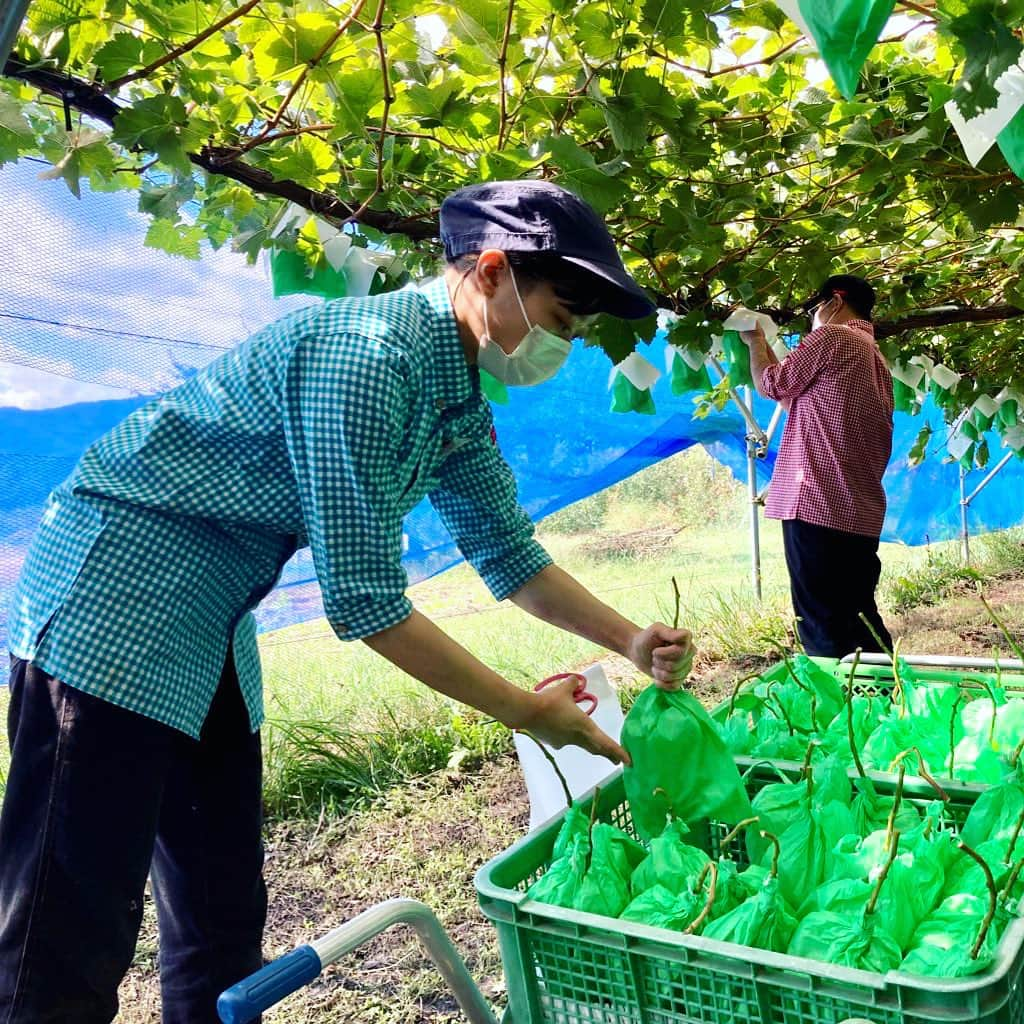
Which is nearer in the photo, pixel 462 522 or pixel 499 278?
pixel 499 278

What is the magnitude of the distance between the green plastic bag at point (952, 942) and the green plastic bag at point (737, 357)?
3.21 metres

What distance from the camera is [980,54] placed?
1260mm

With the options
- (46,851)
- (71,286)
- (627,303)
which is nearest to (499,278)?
(627,303)

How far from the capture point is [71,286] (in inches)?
98.4

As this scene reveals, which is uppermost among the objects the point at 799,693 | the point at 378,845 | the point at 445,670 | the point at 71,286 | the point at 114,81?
the point at 114,81

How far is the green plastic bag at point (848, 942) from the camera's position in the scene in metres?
0.96

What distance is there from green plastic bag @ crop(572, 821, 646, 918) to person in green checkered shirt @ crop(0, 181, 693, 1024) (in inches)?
5.8

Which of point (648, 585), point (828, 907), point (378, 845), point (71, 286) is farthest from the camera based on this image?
point (648, 585)

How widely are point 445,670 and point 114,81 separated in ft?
4.06

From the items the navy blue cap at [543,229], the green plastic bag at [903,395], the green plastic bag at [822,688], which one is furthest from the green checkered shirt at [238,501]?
the green plastic bag at [903,395]

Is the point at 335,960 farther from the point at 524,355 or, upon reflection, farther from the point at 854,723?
the point at 854,723

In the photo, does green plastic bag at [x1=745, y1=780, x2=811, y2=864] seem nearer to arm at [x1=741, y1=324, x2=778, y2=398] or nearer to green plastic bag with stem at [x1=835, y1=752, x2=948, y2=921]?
green plastic bag with stem at [x1=835, y1=752, x2=948, y2=921]

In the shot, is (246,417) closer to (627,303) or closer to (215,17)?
(627,303)

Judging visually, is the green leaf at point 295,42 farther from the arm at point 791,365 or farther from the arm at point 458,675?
the arm at point 791,365
